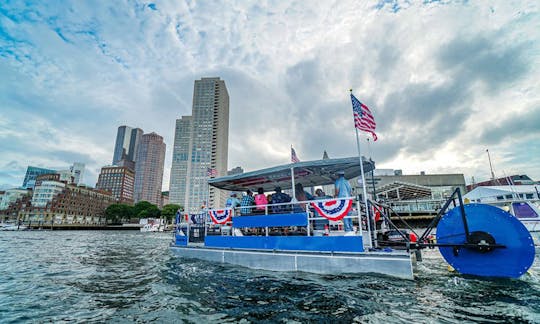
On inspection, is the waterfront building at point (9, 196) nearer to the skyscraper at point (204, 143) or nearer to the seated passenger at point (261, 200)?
the skyscraper at point (204, 143)

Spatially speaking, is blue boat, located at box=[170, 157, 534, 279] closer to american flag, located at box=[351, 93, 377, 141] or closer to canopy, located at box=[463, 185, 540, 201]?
american flag, located at box=[351, 93, 377, 141]

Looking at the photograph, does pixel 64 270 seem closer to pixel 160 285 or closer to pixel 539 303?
pixel 160 285

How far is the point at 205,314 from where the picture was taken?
158 inches

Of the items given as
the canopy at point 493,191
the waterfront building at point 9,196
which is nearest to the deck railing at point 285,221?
the canopy at point 493,191

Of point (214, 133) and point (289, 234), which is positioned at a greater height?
point (214, 133)

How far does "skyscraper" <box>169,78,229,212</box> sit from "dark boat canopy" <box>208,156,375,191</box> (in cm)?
9221

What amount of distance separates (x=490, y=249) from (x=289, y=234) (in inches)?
201

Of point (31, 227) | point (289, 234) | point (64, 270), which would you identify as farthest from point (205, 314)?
point (31, 227)

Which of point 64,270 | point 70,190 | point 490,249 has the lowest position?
point 64,270

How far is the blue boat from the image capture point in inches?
218

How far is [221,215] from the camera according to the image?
9117 mm

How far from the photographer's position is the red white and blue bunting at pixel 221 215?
29.2 feet

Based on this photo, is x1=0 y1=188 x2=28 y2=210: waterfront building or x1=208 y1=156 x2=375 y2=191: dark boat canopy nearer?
x1=208 y1=156 x2=375 y2=191: dark boat canopy

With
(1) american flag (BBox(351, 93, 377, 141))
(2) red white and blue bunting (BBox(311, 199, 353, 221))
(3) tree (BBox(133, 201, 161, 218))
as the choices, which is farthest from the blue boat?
(3) tree (BBox(133, 201, 161, 218))
